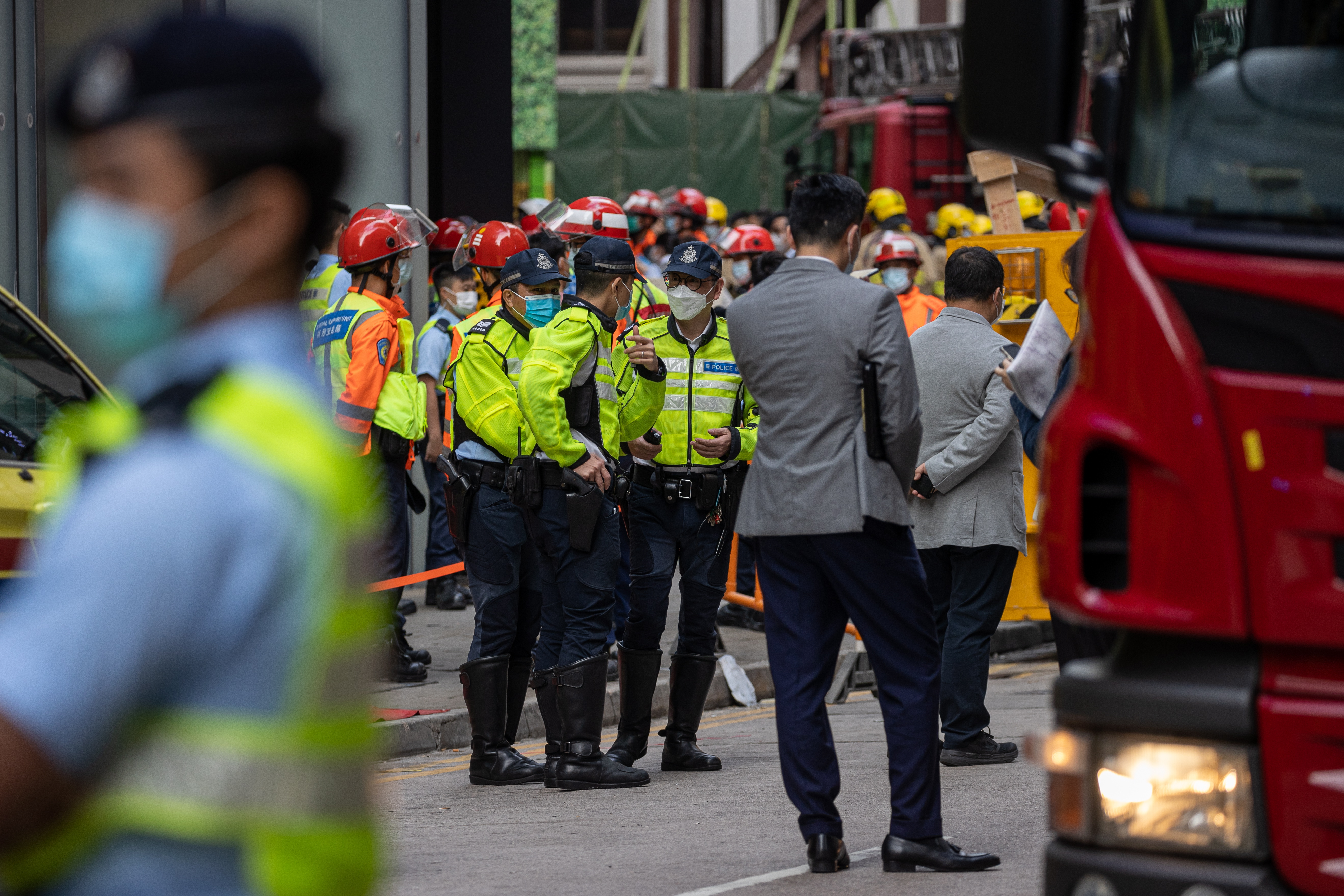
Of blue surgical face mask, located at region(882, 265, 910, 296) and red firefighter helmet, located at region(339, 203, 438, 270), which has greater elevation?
red firefighter helmet, located at region(339, 203, 438, 270)

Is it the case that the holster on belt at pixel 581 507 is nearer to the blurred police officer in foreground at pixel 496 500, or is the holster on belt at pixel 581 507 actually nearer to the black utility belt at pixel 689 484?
the blurred police officer in foreground at pixel 496 500

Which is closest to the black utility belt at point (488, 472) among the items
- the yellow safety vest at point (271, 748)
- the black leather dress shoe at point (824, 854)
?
the black leather dress shoe at point (824, 854)

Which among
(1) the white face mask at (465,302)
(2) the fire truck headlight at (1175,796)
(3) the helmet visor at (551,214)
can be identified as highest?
(3) the helmet visor at (551,214)

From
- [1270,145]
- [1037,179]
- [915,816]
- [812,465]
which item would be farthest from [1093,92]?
[1037,179]

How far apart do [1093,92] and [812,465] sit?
2176mm

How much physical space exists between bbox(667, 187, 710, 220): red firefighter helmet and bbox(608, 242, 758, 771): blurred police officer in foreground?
1298 centimetres

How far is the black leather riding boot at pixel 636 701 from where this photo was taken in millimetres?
7699

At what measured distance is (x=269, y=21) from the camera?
1775 mm

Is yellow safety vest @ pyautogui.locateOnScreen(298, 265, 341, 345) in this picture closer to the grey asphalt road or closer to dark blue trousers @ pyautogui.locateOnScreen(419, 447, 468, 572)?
dark blue trousers @ pyautogui.locateOnScreen(419, 447, 468, 572)

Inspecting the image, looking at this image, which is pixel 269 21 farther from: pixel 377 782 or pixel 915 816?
pixel 377 782

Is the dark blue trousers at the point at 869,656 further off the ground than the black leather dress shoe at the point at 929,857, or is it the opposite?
the dark blue trousers at the point at 869,656

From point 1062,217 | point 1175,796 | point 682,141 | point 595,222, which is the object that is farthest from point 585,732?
point 682,141

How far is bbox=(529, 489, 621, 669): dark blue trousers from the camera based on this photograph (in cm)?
728

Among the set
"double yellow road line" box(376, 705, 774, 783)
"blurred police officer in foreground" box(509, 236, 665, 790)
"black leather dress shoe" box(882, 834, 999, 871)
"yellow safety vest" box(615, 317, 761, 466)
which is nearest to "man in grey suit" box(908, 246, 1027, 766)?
"yellow safety vest" box(615, 317, 761, 466)
